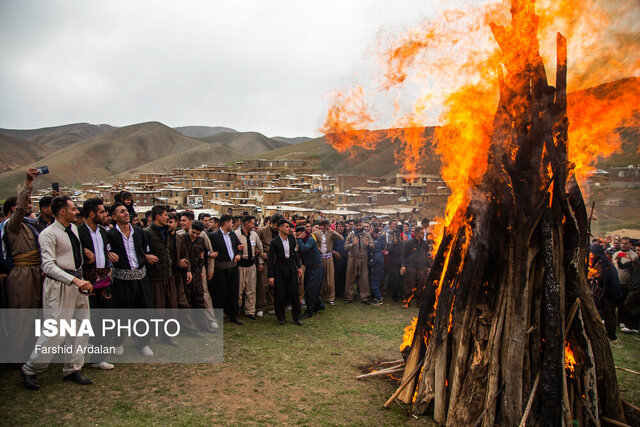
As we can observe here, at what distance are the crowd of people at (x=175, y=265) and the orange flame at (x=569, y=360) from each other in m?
1.71

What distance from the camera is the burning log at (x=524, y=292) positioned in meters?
4.63

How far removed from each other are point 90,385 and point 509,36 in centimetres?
697

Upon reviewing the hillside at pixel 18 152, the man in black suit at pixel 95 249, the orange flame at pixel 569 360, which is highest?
the hillside at pixel 18 152

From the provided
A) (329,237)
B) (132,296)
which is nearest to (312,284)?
(329,237)

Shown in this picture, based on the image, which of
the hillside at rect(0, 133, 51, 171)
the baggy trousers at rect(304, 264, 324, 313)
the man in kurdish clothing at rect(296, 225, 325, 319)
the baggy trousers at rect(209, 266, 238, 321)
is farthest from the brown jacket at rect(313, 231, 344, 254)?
the hillside at rect(0, 133, 51, 171)

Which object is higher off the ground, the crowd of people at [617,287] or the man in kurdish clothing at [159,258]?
the man in kurdish clothing at [159,258]

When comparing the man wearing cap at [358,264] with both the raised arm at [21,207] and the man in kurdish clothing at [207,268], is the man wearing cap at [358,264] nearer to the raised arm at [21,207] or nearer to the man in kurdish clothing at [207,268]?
the man in kurdish clothing at [207,268]

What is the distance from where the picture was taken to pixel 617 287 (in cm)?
895

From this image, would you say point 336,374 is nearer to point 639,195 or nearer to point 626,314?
point 626,314

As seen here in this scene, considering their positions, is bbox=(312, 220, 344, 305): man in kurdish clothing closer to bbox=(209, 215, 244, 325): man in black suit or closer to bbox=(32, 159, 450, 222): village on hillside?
bbox=(209, 215, 244, 325): man in black suit

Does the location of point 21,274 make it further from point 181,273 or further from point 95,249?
point 181,273

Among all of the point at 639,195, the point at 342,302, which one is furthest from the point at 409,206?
the point at 342,302

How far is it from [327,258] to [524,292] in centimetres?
693

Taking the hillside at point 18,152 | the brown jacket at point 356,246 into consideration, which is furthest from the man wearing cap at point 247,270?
the hillside at point 18,152
